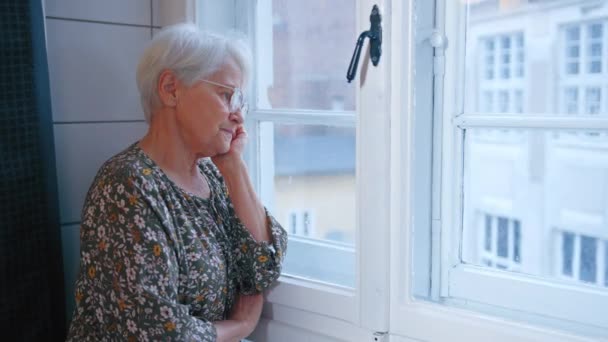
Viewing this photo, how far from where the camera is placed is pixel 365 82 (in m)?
1.25

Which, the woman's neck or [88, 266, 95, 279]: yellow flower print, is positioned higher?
the woman's neck

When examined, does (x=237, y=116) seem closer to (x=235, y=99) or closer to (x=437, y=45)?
(x=235, y=99)

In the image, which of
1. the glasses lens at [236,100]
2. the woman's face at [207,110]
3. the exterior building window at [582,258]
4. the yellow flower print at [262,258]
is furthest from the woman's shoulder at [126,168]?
the exterior building window at [582,258]

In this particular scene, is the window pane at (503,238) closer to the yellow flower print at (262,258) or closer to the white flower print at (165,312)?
the yellow flower print at (262,258)

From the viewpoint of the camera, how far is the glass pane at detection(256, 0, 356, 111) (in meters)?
1.48

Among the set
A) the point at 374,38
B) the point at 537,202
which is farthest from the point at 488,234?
the point at 374,38

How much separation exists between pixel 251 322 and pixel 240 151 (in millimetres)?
389

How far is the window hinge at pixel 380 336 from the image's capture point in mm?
1285

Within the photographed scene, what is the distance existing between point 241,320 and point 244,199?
10.6 inches

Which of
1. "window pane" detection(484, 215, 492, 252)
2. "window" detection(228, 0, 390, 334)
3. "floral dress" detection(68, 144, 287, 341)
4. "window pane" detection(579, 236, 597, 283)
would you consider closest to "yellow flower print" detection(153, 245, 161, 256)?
"floral dress" detection(68, 144, 287, 341)

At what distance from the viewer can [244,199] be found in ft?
4.53

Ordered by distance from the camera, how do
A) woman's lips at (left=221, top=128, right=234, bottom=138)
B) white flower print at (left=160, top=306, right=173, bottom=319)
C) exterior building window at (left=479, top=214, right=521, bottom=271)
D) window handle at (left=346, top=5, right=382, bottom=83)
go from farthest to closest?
exterior building window at (left=479, top=214, right=521, bottom=271), woman's lips at (left=221, top=128, right=234, bottom=138), window handle at (left=346, top=5, right=382, bottom=83), white flower print at (left=160, top=306, right=173, bottom=319)

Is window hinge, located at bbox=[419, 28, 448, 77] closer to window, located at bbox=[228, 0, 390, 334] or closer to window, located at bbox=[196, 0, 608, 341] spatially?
window, located at bbox=[196, 0, 608, 341]

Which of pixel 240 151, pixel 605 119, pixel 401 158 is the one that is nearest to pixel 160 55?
pixel 240 151
